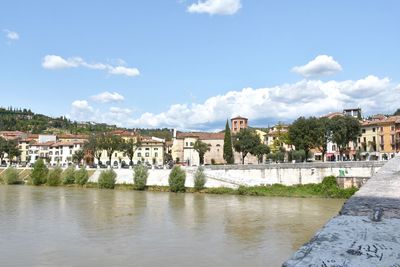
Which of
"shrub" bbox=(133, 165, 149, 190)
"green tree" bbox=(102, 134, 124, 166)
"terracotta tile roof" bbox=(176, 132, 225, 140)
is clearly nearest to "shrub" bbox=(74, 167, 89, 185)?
"shrub" bbox=(133, 165, 149, 190)

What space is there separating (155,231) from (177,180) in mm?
25188

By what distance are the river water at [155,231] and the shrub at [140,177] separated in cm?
1254

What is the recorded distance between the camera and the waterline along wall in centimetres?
4359

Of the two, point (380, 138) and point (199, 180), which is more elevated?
point (380, 138)

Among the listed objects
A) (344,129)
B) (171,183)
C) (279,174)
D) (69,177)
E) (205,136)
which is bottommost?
(171,183)

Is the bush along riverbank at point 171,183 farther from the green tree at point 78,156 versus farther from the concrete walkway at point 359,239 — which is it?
the concrete walkway at point 359,239

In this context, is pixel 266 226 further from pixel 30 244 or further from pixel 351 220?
pixel 351 220

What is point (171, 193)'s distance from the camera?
153 feet

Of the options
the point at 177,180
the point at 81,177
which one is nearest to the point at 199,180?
the point at 177,180

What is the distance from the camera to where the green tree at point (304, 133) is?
5659 centimetres

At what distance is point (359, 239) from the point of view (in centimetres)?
561

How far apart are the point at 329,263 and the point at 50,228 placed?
2148cm

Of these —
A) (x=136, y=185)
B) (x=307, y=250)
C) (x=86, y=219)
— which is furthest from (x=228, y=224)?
(x=136, y=185)

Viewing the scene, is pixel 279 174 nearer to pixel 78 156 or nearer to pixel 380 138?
pixel 380 138
